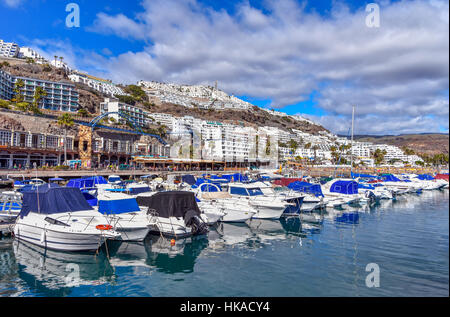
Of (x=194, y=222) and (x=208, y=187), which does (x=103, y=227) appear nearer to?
(x=194, y=222)

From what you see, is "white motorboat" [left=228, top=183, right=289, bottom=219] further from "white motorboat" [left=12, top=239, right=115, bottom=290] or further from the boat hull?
"white motorboat" [left=12, top=239, right=115, bottom=290]

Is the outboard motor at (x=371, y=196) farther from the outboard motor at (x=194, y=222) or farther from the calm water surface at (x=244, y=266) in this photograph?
the outboard motor at (x=194, y=222)

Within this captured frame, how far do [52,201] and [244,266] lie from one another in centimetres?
1334

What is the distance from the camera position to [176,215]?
22.4 meters

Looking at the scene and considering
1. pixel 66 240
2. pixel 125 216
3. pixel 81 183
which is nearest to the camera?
pixel 66 240

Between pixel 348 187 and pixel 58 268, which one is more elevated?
pixel 348 187

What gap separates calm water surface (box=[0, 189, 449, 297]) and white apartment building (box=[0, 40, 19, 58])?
665 ft

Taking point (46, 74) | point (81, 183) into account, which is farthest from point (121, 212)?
point (46, 74)

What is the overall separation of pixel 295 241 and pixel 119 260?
503 inches

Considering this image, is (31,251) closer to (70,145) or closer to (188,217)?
(188,217)

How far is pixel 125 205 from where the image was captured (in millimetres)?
22297

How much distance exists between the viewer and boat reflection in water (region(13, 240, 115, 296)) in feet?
46.2
